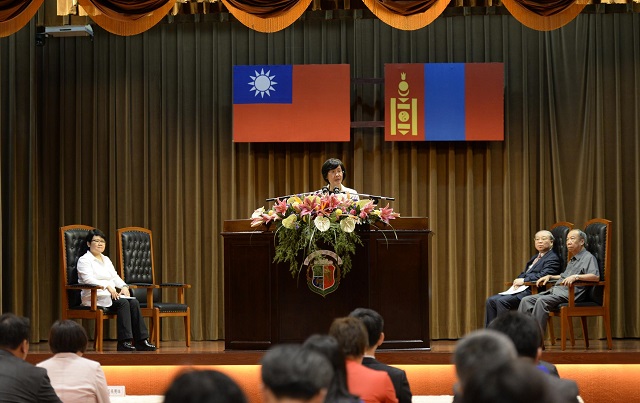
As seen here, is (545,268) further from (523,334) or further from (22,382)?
(22,382)

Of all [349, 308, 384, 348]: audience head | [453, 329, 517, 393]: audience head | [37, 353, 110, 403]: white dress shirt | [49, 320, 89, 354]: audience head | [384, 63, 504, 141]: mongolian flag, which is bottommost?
[37, 353, 110, 403]: white dress shirt

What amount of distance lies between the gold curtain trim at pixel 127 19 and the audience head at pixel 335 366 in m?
4.81

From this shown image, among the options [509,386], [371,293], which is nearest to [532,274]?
[371,293]

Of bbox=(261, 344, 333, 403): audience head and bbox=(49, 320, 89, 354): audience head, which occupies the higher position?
bbox=(261, 344, 333, 403): audience head

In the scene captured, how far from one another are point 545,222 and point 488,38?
1902 mm

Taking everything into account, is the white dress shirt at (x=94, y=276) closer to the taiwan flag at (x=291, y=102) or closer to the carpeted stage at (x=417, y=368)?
the carpeted stage at (x=417, y=368)

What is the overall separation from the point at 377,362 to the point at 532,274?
4.03m

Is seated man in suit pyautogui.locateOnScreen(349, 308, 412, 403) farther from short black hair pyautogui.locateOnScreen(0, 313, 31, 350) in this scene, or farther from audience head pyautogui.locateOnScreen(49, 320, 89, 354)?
short black hair pyautogui.locateOnScreen(0, 313, 31, 350)

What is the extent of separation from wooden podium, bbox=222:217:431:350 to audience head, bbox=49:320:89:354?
8.56ft

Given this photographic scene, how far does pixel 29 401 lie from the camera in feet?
10.4

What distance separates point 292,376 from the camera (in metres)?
1.76

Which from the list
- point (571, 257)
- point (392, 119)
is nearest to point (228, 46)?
point (392, 119)

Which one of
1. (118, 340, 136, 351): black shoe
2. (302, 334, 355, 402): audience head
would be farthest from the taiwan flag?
(302, 334, 355, 402): audience head

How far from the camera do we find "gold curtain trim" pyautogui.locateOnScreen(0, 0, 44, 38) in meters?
6.68
